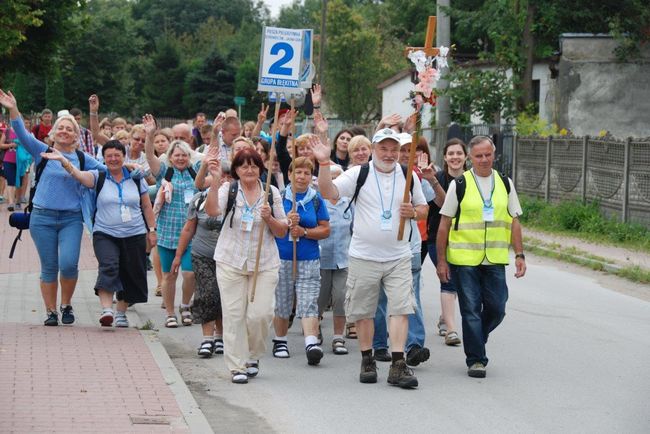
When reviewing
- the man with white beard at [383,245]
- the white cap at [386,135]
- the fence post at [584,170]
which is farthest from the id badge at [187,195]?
the fence post at [584,170]

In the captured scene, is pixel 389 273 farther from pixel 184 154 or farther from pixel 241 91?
pixel 241 91

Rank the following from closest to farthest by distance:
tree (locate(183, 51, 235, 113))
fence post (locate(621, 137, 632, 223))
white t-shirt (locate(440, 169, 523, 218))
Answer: white t-shirt (locate(440, 169, 523, 218)) < fence post (locate(621, 137, 632, 223)) < tree (locate(183, 51, 235, 113))

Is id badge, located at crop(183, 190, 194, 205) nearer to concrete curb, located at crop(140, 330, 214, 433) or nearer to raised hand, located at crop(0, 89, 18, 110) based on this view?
concrete curb, located at crop(140, 330, 214, 433)

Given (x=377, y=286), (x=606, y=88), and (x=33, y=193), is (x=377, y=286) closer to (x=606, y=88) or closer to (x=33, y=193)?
(x=33, y=193)

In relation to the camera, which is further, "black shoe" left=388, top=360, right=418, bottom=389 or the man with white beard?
the man with white beard

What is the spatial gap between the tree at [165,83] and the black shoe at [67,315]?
7375 cm

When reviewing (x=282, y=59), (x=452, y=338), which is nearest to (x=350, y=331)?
(x=452, y=338)

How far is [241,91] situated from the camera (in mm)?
76312

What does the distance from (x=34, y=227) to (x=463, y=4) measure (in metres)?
45.7

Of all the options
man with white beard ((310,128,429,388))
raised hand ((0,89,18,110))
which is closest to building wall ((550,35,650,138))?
raised hand ((0,89,18,110))

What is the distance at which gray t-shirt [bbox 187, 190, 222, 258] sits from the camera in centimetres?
1020

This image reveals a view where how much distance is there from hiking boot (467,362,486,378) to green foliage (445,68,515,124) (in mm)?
21790

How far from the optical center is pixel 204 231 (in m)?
10.3

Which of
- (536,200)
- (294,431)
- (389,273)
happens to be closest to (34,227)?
(389,273)
